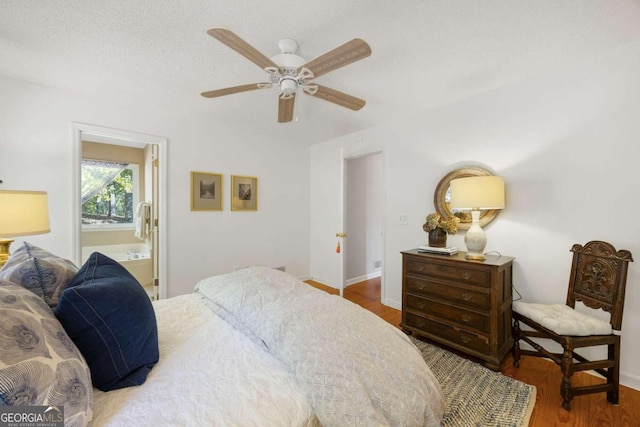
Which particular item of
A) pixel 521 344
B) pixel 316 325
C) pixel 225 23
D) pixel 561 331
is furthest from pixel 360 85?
pixel 521 344

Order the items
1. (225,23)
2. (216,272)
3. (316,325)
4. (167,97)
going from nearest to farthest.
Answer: (316,325) → (225,23) → (167,97) → (216,272)

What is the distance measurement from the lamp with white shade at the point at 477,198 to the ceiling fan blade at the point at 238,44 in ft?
5.68

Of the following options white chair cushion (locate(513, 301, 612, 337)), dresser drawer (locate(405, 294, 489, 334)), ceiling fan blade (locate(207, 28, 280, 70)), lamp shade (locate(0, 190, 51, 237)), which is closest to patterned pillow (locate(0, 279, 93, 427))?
lamp shade (locate(0, 190, 51, 237))

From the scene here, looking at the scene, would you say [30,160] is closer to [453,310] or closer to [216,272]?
[216,272]

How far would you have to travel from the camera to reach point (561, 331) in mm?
1656

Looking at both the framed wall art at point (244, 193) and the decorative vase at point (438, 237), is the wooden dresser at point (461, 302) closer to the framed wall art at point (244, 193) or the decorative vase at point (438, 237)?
the decorative vase at point (438, 237)

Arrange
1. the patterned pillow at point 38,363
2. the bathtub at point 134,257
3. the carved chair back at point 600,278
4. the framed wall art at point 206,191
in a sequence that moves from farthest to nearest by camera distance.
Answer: the bathtub at point 134,257
the framed wall art at point 206,191
the carved chair back at point 600,278
the patterned pillow at point 38,363

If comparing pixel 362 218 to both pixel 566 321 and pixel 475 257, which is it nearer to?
pixel 475 257

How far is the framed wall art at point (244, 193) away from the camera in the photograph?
360cm

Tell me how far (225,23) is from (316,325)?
185 centimetres

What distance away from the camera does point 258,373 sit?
98 cm

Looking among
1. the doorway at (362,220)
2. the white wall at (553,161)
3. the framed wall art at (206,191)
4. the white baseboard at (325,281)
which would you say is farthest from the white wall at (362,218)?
the framed wall art at (206,191)

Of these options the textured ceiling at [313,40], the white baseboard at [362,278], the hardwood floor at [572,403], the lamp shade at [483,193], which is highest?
the textured ceiling at [313,40]

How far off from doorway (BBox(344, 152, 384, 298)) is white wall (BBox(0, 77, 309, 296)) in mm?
738
